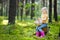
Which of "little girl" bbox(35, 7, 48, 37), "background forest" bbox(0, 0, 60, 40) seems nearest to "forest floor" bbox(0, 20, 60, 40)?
"background forest" bbox(0, 0, 60, 40)

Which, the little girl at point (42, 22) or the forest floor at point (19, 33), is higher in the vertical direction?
the little girl at point (42, 22)

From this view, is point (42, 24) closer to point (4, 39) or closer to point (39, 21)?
point (39, 21)

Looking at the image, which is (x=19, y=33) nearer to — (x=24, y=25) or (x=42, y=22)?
(x=42, y=22)

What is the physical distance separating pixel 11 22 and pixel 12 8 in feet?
2.73

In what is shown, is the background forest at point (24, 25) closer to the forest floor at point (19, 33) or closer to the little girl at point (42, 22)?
the forest floor at point (19, 33)

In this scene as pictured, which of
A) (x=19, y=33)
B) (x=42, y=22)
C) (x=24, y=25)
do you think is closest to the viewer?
(x=42, y=22)

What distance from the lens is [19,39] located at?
768 centimetres

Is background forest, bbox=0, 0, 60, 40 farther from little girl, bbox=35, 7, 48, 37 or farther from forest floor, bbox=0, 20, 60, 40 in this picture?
little girl, bbox=35, 7, 48, 37

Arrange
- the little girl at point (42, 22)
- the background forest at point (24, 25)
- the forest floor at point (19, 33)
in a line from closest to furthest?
1. the forest floor at point (19, 33)
2. the background forest at point (24, 25)
3. the little girl at point (42, 22)

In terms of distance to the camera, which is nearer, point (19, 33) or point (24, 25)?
point (19, 33)

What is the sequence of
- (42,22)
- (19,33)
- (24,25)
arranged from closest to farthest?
(42,22)
(19,33)
(24,25)

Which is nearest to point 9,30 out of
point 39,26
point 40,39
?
point 39,26

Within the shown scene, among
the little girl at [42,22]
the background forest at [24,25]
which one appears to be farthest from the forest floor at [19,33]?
the little girl at [42,22]

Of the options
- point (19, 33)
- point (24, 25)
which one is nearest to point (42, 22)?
point (19, 33)
